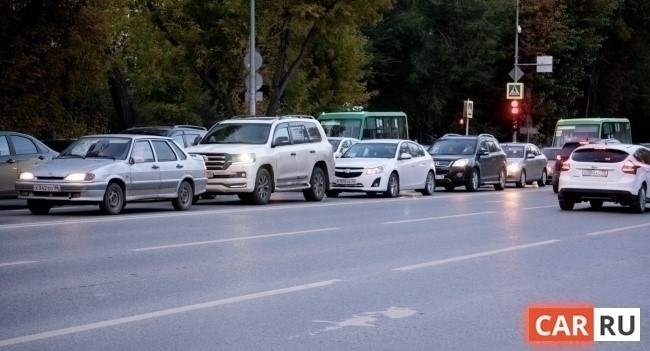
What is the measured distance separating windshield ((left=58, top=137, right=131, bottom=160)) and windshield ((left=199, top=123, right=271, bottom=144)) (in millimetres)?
4699

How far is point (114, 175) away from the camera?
22641mm

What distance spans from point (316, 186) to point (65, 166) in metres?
8.62

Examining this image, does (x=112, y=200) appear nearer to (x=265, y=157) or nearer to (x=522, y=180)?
(x=265, y=157)

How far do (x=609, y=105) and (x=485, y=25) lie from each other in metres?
17.7

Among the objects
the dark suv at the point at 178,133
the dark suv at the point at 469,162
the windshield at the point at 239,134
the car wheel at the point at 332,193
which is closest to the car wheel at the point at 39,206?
the windshield at the point at 239,134

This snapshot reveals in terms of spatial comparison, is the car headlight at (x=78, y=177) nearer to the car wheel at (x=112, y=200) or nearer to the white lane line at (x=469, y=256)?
the car wheel at (x=112, y=200)

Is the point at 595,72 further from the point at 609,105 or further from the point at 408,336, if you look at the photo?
the point at 408,336

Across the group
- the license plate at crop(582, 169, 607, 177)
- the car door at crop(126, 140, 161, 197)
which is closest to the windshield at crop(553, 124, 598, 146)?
the license plate at crop(582, 169, 607, 177)

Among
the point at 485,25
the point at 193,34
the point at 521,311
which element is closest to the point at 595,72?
the point at 485,25

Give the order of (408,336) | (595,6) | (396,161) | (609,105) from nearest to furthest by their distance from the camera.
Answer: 1. (408,336)
2. (396,161)
3. (595,6)
4. (609,105)

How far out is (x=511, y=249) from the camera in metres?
17.4

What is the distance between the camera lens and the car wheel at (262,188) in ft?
89.7

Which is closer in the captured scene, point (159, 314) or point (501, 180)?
point (159, 314)

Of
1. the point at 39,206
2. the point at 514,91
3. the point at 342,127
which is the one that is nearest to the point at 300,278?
the point at 39,206
